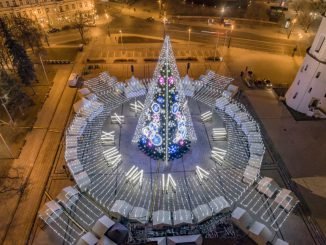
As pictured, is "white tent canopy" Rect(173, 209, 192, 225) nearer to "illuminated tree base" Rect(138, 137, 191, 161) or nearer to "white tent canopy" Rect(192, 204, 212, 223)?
"white tent canopy" Rect(192, 204, 212, 223)

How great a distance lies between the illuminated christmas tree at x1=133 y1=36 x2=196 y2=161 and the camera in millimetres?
21734

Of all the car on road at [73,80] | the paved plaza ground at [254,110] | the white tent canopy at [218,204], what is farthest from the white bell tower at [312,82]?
the car on road at [73,80]

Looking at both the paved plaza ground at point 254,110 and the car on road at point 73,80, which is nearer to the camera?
the paved plaza ground at point 254,110

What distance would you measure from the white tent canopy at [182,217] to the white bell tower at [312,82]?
76.9ft

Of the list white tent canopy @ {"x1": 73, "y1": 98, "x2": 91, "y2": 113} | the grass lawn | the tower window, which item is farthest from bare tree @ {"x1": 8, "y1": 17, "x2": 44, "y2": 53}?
the tower window

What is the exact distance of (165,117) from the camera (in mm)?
23438

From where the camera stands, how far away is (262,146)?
2917 cm

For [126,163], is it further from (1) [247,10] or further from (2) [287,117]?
(1) [247,10]

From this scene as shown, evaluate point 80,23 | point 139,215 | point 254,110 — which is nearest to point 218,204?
point 139,215

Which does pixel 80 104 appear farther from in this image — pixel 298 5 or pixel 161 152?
pixel 298 5

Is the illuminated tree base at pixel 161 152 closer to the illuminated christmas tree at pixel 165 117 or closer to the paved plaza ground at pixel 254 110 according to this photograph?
the illuminated christmas tree at pixel 165 117

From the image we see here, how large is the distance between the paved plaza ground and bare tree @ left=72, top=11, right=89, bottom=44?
19.0ft

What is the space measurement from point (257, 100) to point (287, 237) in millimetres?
20558

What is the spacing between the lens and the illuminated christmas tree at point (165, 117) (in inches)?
856
